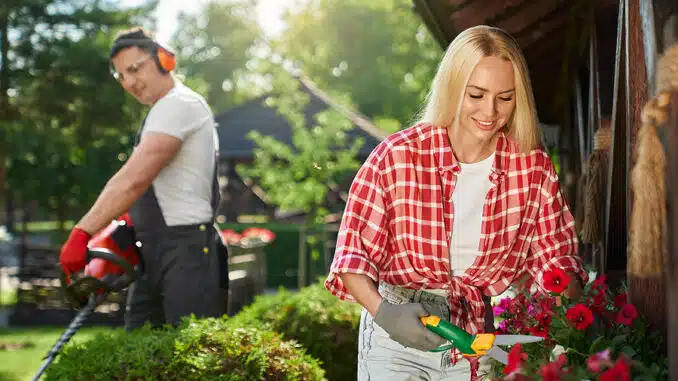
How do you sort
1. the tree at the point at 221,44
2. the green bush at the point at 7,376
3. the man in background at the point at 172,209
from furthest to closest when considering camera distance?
the tree at the point at 221,44 < the green bush at the point at 7,376 < the man in background at the point at 172,209

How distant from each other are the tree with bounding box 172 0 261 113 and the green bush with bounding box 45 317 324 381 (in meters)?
55.6

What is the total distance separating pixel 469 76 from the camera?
263cm

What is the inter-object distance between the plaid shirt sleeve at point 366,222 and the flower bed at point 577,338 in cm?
46

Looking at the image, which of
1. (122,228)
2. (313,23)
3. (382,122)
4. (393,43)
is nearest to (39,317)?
(382,122)

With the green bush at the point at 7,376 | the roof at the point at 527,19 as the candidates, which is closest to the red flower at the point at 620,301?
the roof at the point at 527,19

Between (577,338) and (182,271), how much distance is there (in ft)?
7.63

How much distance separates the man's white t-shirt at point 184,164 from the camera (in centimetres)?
446

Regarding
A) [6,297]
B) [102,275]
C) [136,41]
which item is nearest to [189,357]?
[102,275]

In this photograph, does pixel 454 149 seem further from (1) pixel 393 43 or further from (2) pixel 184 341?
(1) pixel 393 43

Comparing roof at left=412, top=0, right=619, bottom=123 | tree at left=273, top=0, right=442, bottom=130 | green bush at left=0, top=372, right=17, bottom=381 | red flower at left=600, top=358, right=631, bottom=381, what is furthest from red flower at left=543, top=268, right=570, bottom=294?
tree at left=273, top=0, right=442, bottom=130

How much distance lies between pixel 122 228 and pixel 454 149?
2270 mm

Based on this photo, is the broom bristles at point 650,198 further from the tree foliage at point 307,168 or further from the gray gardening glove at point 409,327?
the tree foliage at point 307,168

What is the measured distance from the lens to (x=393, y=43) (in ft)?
141

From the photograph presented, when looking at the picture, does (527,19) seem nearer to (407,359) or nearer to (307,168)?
(407,359)
